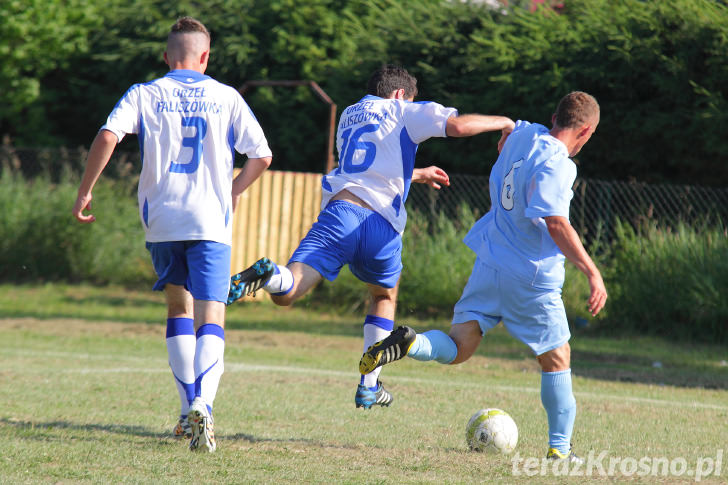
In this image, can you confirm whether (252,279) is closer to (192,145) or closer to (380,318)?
(192,145)

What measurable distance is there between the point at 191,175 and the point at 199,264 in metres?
0.48

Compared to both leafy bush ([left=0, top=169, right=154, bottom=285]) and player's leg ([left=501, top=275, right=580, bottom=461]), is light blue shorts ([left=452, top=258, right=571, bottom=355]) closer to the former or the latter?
player's leg ([left=501, top=275, right=580, bottom=461])

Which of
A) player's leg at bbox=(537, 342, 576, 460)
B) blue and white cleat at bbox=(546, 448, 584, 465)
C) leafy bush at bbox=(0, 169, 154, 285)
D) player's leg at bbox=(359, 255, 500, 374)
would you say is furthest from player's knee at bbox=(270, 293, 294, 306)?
leafy bush at bbox=(0, 169, 154, 285)

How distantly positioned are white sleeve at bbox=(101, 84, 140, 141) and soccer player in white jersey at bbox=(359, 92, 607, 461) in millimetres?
1729

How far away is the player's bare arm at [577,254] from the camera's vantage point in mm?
4293

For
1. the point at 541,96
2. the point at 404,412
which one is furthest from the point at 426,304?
the point at 404,412

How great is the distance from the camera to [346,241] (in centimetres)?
525

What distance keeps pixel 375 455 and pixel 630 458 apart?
4.64ft

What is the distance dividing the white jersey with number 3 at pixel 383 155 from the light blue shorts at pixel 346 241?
0.09 m

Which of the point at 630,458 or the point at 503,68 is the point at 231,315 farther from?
the point at 630,458

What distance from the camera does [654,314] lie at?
12.1 meters

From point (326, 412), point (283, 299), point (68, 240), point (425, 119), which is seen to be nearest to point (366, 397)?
point (326, 412)

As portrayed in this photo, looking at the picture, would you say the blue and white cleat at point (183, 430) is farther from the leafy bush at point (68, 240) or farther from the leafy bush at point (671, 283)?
the leafy bush at point (68, 240)

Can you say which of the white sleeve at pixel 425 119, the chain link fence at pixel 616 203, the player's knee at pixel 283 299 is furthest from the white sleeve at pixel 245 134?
the chain link fence at pixel 616 203
